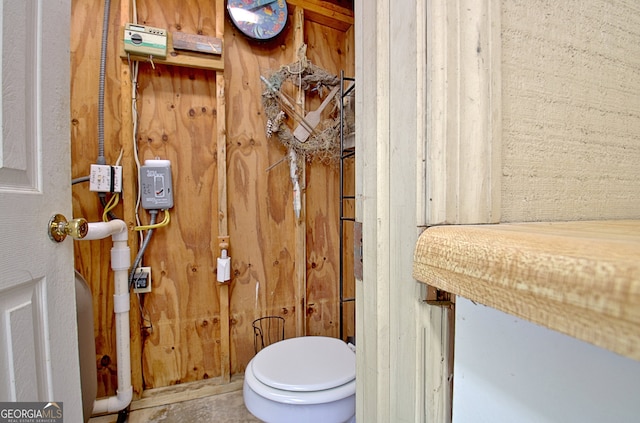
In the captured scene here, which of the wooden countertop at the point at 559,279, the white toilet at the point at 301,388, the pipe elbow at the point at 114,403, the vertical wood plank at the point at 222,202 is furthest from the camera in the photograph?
the vertical wood plank at the point at 222,202

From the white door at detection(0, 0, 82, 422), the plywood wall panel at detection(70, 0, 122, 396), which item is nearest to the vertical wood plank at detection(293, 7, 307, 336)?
the plywood wall panel at detection(70, 0, 122, 396)

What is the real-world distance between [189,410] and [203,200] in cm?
100

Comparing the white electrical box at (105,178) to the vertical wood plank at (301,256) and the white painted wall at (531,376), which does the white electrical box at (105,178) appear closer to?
the vertical wood plank at (301,256)

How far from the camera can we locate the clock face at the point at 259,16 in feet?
4.43

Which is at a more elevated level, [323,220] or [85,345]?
[323,220]

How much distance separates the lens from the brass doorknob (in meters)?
0.55

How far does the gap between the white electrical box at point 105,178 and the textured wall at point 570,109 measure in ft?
4.72

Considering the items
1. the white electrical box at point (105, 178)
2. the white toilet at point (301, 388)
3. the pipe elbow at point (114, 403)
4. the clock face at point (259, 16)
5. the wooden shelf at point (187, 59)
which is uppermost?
the clock face at point (259, 16)

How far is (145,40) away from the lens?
1185 millimetres

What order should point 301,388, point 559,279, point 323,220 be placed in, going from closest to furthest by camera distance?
point 559,279, point 301,388, point 323,220

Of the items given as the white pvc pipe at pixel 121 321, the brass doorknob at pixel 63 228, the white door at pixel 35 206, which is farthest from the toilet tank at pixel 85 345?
the brass doorknob at pixel 63 228

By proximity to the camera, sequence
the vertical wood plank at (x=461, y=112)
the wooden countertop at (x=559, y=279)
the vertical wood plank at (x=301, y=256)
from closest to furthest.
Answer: the wooden countertop at (x=559, y=279) → the vertical wood plank at (x=461, y=112) → the vertical wood plank at (x=301, y=256)

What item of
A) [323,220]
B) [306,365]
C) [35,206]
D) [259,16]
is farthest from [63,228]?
[259,16]

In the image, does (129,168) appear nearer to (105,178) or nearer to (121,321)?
(105,178)
